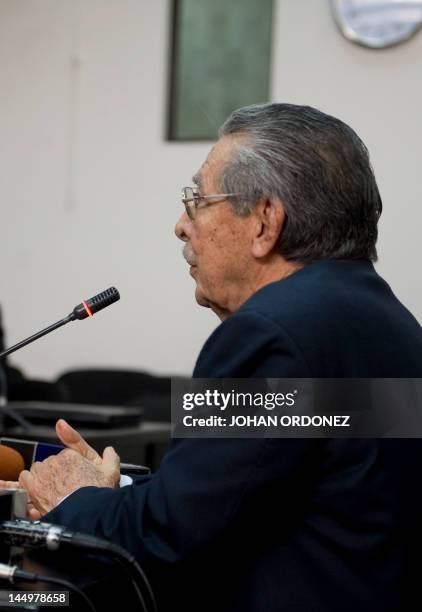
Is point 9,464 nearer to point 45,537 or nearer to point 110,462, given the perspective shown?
point 110,462

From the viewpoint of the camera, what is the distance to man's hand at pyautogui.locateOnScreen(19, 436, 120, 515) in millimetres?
1401

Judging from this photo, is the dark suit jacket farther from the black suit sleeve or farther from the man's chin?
the man's chin

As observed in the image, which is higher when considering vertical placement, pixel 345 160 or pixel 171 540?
pixel 345 160

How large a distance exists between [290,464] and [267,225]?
36cm

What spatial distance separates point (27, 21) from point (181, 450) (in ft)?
15.7

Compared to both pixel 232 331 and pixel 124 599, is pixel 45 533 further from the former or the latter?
pixel 232 331

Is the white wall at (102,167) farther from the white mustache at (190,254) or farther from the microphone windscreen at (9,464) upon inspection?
the microphone windscreen at (9,464)

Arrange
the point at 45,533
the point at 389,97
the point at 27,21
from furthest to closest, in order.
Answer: the point at 27,21, the point at 389,97, the point at 45,533

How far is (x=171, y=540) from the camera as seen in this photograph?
124cm

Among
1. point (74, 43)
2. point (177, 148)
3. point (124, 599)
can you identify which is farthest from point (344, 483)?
point (74, 43)

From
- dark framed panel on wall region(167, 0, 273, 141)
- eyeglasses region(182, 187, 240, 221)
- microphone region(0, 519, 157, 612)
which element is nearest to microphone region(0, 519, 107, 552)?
microphone region(0, 519, 157, 612)

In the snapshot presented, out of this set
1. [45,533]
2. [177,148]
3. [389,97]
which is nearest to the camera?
[45,533]

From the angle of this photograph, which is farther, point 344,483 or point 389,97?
point 389,97

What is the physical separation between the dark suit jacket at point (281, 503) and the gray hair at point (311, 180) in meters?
0.10
